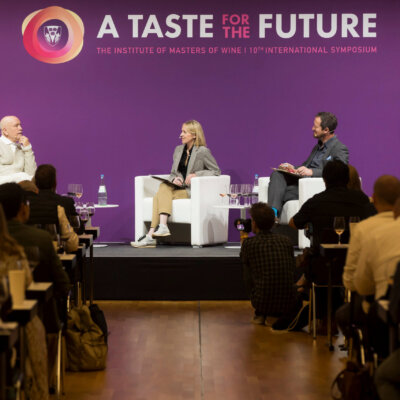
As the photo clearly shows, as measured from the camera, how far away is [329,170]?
5.51m

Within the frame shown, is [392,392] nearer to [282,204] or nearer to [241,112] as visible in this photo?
[282,204]

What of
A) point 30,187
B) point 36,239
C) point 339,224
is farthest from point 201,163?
point 36,239

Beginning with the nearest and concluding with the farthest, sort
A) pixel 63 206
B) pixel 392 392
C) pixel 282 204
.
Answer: pixel 392 392 → pixel 63 206 → pixel 282 204

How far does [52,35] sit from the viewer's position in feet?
29.8

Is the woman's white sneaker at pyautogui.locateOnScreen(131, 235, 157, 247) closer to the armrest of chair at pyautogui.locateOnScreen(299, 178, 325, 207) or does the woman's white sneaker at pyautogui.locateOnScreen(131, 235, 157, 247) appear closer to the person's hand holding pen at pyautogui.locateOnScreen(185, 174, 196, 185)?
the person's hand holding pen at pyautogui.locateOnScreen(185, 174, 196, 185)

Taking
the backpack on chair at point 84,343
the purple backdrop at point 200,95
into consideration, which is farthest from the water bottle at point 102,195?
the backpack on chair at point 84,343

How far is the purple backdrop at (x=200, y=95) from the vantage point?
9.03 meters

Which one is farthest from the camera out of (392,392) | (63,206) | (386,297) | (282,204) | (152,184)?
(152,184)

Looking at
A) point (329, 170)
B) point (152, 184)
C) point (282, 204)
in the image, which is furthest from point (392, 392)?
point (152, 184)

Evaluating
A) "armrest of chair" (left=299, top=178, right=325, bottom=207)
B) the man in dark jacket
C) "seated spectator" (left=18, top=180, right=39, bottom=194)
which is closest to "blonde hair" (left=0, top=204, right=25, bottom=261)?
the man in dark jacket

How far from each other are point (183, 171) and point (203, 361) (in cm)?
393

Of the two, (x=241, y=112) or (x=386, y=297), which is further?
(x=241, y=112)

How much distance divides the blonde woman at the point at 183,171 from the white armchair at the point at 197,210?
13cm

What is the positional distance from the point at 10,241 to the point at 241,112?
251 inches
